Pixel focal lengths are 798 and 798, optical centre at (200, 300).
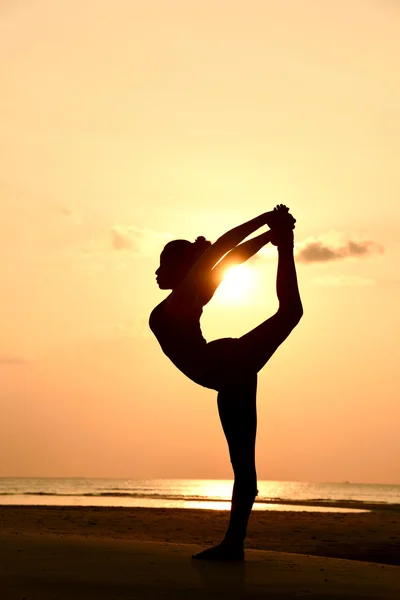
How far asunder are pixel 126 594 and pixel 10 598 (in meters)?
0.78

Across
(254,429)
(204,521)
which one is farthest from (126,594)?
(204,521)

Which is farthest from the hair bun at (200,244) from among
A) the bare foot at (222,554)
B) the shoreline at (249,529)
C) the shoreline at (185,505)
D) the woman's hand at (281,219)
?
the shoreline at (185,505)

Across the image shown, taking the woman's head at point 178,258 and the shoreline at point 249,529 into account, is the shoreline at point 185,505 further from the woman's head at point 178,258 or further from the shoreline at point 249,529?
the woman's head at point 178,258

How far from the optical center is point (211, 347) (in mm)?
7316

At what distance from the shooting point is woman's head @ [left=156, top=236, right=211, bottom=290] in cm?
759

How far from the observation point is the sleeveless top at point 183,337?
7250mm

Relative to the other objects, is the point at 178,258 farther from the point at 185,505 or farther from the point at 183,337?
the point at 185,505

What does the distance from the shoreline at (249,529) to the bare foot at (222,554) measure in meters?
8.91

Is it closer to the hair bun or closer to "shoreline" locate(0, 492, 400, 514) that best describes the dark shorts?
A: the hair bun

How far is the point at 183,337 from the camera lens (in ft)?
→ 23.9

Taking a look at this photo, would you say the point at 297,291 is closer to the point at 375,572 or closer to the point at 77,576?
the point at 375,572

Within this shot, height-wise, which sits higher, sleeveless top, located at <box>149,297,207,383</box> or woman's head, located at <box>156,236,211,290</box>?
woman's head, located at <box>156,236,211,290</box>

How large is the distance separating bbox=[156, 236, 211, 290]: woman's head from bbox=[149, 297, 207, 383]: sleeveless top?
0.35 metres

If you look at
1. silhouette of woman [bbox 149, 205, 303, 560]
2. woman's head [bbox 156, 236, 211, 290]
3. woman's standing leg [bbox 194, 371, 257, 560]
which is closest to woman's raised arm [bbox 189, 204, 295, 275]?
silhouette of woman [bbox 149, 205, 303, 560]
